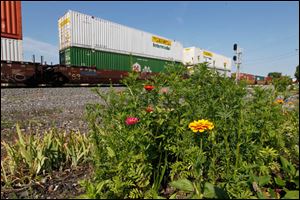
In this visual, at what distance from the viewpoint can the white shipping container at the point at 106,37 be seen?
867 inches

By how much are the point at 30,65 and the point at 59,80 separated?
2.34 meters

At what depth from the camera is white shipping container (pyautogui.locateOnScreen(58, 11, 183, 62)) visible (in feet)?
72.3

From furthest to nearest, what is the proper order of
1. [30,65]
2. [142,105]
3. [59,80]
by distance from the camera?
1. [59,80]
2. [30,65]
3. [142,105]

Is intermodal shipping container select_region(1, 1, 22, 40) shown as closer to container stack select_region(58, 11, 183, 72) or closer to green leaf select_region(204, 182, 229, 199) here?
green leaf select_region(204, 182, 229, 199)

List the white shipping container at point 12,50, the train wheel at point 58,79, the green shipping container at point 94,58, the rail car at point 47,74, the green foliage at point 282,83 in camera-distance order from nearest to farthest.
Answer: the green foliage at point 282,83 → the rail car at point 47,74 → the white shipping container at point 12,50 → the train wheel at point 58,79 → the green shipping container at point 94,58

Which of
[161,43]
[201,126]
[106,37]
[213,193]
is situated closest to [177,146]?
[201,126]

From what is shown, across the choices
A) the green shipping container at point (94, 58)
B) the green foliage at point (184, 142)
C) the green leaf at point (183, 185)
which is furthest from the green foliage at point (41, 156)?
the green shipping container at point (94, 58)

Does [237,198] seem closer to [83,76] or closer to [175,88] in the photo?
[175,88]

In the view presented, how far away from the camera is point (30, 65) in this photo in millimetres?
15766

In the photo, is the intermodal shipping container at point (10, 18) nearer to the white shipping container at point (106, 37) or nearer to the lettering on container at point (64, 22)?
the white shipping container at point (106, 37)

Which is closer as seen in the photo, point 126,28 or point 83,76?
point 83,76

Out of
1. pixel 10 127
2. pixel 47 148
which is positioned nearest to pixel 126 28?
pixel 10 127

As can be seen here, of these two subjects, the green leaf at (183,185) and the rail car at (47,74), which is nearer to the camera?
the green leaf at (183,185)

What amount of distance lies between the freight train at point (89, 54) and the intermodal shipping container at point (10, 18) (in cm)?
854
